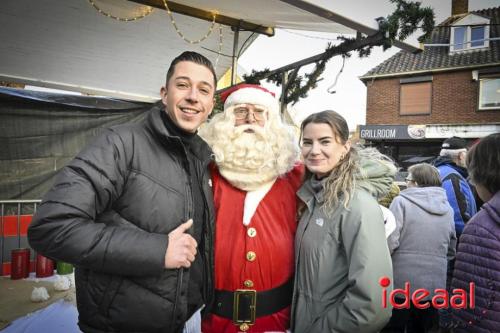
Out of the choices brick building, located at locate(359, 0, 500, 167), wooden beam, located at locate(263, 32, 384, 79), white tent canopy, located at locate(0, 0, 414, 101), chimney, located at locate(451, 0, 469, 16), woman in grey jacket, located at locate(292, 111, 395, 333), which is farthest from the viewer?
chimney, located at locate(451, 0, 469, 16)

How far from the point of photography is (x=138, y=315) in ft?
4.27

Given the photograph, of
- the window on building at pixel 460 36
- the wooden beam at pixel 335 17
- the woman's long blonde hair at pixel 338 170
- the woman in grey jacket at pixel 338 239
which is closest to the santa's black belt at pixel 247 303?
the woman in grey jacket at pixel 338 239

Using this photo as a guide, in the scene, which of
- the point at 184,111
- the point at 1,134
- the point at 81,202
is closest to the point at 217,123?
the point at 184,111

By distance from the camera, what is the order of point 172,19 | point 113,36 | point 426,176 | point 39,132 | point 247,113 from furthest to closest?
point 39,132
point 113,36
point 172,19
point 426,176
point 247,113

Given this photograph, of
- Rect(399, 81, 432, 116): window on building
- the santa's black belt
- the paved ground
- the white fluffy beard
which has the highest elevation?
Rect(399, 81, 432, 116): window on building

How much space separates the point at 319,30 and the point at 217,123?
225cm

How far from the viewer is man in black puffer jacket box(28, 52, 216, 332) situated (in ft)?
3.75

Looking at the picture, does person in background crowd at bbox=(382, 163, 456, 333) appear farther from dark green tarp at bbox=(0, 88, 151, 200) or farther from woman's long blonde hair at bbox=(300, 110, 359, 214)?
dark green tarp at bbox=(0, 88, 151, 200)

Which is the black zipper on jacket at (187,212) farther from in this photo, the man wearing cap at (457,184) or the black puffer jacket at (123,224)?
the man wearing cap at (457,184)

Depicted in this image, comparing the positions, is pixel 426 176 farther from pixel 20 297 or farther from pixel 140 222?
pixel 20 297

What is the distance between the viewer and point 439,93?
1645cm

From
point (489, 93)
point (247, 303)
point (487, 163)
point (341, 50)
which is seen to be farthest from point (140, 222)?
point (489, 93)

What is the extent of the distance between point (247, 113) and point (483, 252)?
1632 millimetres

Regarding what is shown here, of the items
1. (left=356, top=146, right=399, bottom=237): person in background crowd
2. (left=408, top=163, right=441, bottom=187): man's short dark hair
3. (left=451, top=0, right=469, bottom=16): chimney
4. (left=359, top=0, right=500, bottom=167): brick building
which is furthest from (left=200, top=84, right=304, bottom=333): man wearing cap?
(left=451, top=0, right=469, bottom=16): chimney
